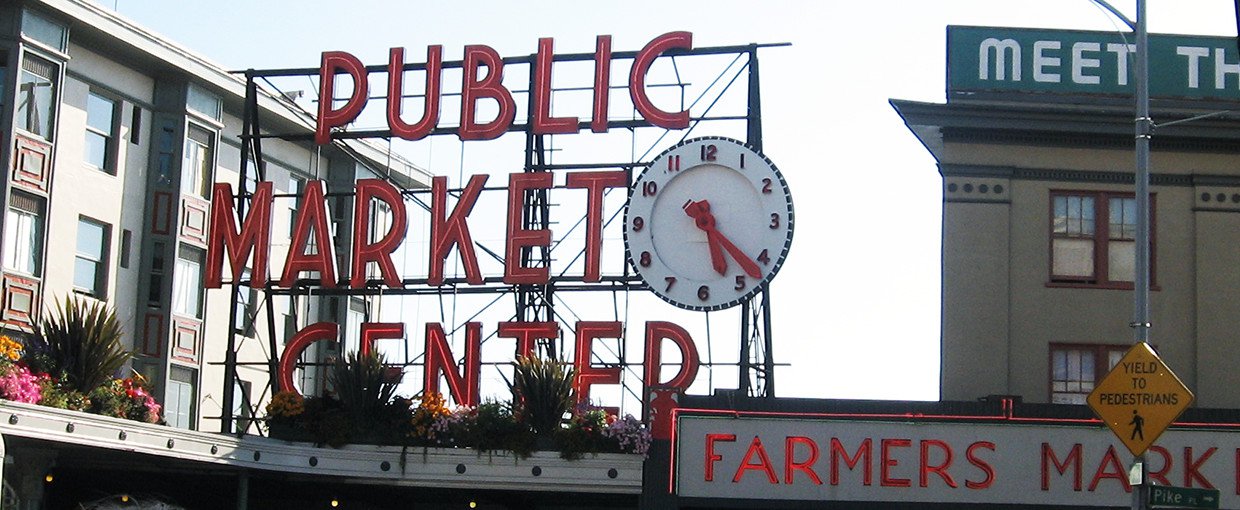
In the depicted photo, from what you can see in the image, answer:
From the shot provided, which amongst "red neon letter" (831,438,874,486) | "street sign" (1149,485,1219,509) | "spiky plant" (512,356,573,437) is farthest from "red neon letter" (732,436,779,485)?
"street sign" (1149,485,1219,509)

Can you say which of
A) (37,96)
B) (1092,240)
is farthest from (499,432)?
(37,96)

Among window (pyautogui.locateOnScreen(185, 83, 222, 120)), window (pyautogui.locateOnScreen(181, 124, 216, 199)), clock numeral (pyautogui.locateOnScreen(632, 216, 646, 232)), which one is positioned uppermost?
Answer: window (pyautogui.locateOnScreen(185, 83, 222, 120))

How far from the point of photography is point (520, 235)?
122ft

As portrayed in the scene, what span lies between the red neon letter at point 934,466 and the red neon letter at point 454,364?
10430mm

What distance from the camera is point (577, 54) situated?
37.8 meters

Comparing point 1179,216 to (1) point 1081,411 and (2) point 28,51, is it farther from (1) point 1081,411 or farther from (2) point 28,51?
(2) point 28,51

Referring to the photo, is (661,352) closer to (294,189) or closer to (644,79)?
(644,79)

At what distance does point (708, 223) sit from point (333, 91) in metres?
9.61

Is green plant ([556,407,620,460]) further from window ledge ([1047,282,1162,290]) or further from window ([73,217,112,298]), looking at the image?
window ([73,217,112,298])

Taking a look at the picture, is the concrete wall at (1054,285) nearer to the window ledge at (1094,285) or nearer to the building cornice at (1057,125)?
the window ledge at (1094,285)

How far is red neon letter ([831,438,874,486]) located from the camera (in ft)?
95.6

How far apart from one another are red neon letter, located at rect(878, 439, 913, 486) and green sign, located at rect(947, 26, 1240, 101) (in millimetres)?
7230

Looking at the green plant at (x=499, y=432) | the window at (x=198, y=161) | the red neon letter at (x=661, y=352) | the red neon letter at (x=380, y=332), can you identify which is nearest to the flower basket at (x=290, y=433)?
the green plant at (x=499, y=432)

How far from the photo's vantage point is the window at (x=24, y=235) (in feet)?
130
